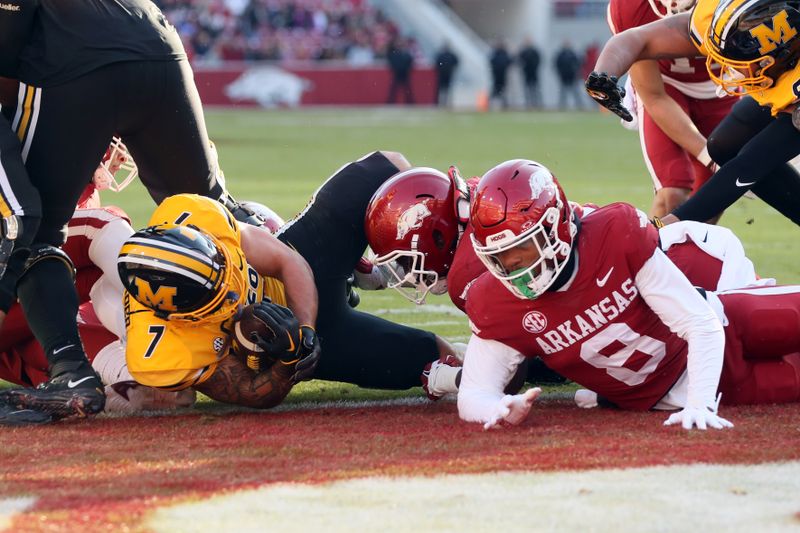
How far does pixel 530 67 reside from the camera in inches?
1271

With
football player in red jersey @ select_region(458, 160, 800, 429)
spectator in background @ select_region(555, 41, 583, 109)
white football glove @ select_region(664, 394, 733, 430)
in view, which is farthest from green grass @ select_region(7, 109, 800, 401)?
spectator in background @ select_region(555, 41, 583, 109)

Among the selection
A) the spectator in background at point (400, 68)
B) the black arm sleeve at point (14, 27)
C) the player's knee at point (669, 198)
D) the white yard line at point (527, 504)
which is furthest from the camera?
the spectator in background at point (400, 68)

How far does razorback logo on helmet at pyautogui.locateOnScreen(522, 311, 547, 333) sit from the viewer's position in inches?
160

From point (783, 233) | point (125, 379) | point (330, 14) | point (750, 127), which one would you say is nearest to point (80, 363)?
point (125, 379)

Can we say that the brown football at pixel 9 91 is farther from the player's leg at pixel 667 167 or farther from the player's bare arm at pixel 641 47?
the player's leg at pixel 667 167

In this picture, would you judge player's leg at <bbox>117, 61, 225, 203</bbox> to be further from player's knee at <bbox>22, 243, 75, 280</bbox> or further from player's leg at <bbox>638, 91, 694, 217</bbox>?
player's leg at <bbox>638, 91, 694, 217</bbox>

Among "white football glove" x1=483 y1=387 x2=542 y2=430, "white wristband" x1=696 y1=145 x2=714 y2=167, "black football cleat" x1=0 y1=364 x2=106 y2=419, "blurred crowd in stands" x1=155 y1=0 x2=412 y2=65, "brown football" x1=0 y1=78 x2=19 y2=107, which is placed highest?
"brown football" x1=0 y1=78 x2=19 y2=107

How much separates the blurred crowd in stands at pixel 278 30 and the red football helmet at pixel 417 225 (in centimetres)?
2679

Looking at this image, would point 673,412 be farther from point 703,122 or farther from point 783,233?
point 783,233

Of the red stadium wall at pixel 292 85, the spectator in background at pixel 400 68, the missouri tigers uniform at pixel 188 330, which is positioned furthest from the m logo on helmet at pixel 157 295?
the red stadium wall at pixel 292 85

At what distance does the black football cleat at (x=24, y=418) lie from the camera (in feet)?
14.1

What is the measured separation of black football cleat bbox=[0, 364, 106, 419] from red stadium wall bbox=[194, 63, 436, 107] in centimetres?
2685

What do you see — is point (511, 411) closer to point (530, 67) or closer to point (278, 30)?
point (530, 67)

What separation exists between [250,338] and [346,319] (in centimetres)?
55
